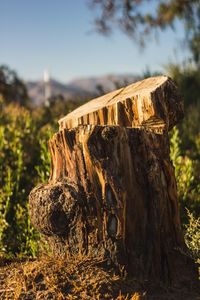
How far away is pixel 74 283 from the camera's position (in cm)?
334

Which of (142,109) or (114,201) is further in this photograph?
(142,109)

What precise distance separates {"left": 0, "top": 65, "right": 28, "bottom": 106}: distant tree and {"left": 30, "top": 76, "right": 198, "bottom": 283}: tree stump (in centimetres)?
1333

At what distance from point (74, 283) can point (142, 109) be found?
1423 mm

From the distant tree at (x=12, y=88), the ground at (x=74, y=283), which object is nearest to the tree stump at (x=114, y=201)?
the ground at (x=74, y=283)

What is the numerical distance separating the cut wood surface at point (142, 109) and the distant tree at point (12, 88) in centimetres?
1283

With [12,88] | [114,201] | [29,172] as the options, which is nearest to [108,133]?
[114,201]

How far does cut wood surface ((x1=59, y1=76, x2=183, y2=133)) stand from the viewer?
3.92 meters

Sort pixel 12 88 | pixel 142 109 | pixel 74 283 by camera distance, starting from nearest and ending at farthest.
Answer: pixel 74 283, pixel 142 109, pixel 12 88

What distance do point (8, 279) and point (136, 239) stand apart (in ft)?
3.04

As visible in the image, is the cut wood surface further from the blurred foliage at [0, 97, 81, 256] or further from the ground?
the blurred foliage at [0, 97, 81, 256]

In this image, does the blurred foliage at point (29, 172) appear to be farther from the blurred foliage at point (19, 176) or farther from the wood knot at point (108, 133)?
the wood knot at point (108, 133)

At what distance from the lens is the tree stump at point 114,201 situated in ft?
11.7

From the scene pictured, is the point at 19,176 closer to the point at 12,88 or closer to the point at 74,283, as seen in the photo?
the point at 74,283

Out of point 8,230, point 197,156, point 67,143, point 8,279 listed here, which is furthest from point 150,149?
point 197,156
